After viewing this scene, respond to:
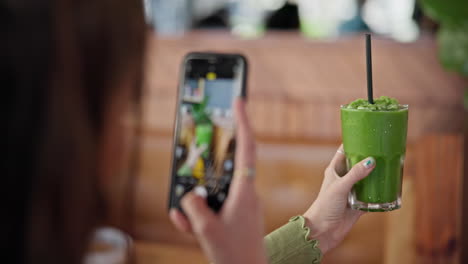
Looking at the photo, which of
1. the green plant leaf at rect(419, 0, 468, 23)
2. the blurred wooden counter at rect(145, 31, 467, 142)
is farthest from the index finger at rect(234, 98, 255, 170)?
the blurred wooden counter at rect(145, 31, 467, 142)

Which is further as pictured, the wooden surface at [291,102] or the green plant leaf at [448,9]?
the wooden surface at [291,102]

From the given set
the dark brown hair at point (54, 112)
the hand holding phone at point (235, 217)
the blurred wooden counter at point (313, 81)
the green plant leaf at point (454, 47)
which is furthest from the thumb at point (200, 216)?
the blurred wooden counter at point (313, 81)

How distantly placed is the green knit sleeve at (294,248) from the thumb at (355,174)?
0.32ft

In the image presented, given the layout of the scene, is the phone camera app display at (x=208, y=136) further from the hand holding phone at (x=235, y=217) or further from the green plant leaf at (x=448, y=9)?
the green plant leaf at (x=448, y=9)

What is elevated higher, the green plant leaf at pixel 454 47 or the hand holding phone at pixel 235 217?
the green plant leaf at pixel 454 47

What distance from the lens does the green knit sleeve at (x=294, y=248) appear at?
38.2 inches

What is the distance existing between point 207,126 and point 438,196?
1134 mm

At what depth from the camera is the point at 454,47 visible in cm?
199

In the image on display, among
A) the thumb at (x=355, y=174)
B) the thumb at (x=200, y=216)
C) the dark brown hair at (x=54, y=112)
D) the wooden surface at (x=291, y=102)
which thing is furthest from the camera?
the wooden surface at (x=291, y=102)

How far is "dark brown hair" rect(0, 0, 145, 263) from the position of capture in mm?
478

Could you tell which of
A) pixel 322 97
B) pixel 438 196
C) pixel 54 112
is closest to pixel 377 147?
pixel 54 112

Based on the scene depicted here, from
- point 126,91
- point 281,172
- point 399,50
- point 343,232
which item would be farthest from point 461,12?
point 126,91

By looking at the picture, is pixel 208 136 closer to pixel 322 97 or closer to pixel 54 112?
pixel 54 112

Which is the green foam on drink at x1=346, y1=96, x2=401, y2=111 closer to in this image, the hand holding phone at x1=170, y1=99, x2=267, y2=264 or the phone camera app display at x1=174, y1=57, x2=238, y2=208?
the phone camera app display at x1=174, y1=57, x2=238, y2=208
